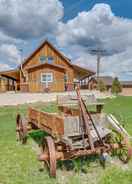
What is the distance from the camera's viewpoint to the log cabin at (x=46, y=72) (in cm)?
2505

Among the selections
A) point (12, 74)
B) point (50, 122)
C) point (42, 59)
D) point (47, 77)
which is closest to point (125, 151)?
point (50, 122)

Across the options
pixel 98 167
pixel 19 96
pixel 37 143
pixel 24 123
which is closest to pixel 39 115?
pixel 24 123

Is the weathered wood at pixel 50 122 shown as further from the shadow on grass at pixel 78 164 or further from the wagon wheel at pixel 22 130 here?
the shadow on grass at pixel 78 164

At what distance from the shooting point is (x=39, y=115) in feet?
18.9

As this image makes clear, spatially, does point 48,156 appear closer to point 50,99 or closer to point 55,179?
point 55,179

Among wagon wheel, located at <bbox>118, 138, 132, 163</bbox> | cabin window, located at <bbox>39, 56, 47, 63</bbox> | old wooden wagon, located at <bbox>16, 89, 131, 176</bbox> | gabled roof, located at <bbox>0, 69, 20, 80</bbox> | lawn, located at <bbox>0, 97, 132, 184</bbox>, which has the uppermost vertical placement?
cabin window, located at <bbox>39, 56, 47, 63</bbox>

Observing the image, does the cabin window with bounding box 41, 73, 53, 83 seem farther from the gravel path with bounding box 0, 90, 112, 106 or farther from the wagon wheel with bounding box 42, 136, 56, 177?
the wagon wheel with bounding box 42, 136, 56, 177

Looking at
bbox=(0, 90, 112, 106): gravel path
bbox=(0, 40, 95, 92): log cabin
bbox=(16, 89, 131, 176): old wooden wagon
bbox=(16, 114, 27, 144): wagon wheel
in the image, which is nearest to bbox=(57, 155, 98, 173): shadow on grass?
bbox=(16, 89, 131, 176): old wooden wagon

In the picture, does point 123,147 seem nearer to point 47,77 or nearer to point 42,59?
point 47,77

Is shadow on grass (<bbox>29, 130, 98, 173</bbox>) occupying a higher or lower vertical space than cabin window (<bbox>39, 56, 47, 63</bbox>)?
lower

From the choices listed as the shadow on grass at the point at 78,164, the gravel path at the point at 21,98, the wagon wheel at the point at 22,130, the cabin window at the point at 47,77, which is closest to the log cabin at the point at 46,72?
the cabin window at the point at 47,77

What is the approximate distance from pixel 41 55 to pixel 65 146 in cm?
2372

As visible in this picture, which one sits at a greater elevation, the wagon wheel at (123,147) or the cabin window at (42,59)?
the cabin window at (42,59)

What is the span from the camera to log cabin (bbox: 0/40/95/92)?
2505 cm
